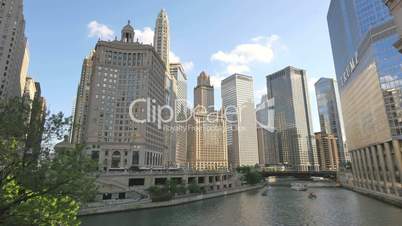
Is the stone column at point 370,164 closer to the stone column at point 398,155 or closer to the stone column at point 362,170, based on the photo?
the stone column at point 362,170

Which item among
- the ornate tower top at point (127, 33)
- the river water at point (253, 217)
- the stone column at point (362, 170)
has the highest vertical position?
the ornate tower top at point (127, 33)

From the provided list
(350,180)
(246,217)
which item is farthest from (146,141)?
(350,180)

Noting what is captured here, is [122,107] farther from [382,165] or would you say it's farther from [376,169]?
[376,169]

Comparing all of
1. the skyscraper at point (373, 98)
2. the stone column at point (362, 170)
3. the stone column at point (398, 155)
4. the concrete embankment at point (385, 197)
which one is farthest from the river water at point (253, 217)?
the stone column at point (362, 170)

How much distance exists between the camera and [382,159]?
86875mm

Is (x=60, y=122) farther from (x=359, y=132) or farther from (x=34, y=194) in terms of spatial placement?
(x=359, y=132)

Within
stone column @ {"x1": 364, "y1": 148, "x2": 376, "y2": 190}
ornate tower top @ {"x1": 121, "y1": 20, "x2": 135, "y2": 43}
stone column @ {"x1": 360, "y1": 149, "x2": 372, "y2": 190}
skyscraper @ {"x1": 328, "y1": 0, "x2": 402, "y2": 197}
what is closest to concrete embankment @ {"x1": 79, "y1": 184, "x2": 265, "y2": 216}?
skyscraper @ {"x1": 328, "y1": 0, "x2": 402, "y2": 197}

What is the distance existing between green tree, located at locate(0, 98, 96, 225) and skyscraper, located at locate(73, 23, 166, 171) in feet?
356

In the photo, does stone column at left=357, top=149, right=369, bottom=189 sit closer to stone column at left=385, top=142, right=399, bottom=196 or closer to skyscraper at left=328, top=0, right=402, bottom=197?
skyscraper at left=328, top=0, right=402, bottom=197

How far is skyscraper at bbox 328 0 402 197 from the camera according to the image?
80.0m

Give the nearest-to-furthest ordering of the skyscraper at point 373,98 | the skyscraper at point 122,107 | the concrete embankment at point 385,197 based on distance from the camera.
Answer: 1. the concrete embankment at point 385,197
2. the skyscraper at point 373,98
3. the skyscraper at point 122,107

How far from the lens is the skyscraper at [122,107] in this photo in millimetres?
123688

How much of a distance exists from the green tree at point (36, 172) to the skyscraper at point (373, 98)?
90915 mm

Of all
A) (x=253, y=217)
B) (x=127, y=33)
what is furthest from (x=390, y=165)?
(x=127, y=33)
